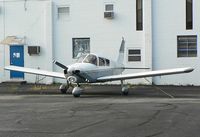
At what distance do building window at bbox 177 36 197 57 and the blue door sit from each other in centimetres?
977

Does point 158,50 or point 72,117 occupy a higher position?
point 158,50

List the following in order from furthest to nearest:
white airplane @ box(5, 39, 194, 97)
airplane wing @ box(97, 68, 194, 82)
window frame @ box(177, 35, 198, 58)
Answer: window frame @ box(177, 35, 198, 58) < white airplane @ box(5, 39, 194, 97) < airplane wing @ box(97, 68, 194, 82)

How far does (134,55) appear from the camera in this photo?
2738 centimetres

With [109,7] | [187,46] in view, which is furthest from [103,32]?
[187,46]

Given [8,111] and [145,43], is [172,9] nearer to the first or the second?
[145,43]

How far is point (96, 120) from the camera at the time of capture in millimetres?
11805

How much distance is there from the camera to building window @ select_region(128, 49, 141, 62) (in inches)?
1076

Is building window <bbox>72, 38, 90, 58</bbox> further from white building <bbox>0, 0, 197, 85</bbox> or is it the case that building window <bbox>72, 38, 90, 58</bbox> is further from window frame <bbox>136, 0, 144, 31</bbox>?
window frame <bbox>136, 0, 144, 31</bbox>

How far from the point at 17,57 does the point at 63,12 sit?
13.4 feet

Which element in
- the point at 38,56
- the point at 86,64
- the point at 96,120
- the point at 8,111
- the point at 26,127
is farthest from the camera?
the point at 38,56

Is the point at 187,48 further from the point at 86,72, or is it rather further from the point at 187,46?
the point at 86,72

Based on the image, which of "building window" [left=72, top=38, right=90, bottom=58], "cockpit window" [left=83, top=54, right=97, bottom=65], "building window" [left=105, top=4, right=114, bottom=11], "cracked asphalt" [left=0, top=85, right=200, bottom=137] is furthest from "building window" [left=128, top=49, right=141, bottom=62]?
"cracked asphalt" [left=0, top=85, right=200, bottom=137]

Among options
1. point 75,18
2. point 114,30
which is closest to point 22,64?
point 75,18

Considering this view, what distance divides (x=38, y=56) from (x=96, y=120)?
17.5 m
